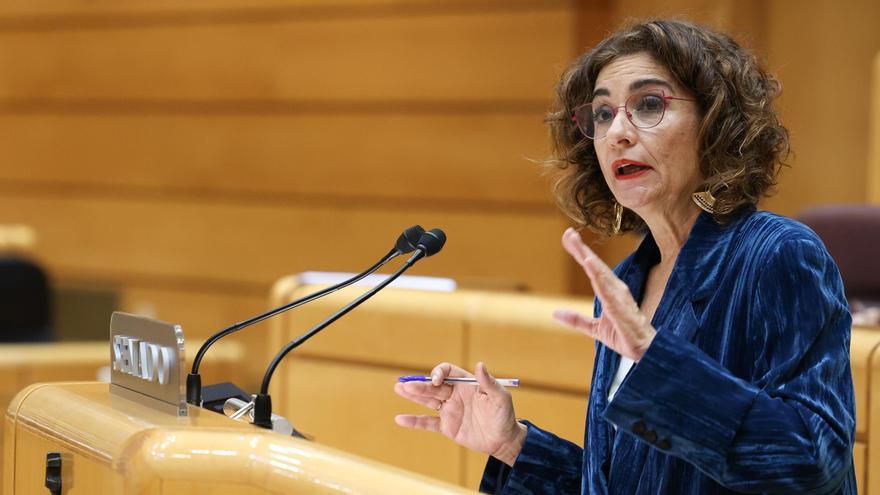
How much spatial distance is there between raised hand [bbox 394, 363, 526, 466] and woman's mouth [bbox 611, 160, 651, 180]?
1.11ft

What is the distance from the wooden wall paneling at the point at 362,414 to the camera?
2850mm

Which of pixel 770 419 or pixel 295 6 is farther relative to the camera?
pixel 295 6

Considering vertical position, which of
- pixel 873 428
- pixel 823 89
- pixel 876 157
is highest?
pixel 823 89

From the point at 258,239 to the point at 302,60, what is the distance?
87 cm

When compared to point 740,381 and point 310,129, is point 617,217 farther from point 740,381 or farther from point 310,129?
point 310,129

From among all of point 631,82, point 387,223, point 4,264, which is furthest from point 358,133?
point 631,82

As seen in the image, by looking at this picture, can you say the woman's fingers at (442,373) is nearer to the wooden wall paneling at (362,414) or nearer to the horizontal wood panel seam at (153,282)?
the wooden wall paneling at (362,414)

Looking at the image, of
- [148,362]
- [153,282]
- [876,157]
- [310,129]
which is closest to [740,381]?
[148,362]

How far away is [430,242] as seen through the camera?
5.24 ft

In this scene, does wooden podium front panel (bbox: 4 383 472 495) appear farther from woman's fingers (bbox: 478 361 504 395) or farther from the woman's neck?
the woman's neck

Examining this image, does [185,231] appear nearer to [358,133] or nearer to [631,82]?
[358,133]

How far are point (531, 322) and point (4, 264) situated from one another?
2575 mm

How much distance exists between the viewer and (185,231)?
5.59m

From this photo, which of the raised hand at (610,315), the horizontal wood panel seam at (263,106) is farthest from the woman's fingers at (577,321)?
the horizontal wood panel seam at (263,106)
